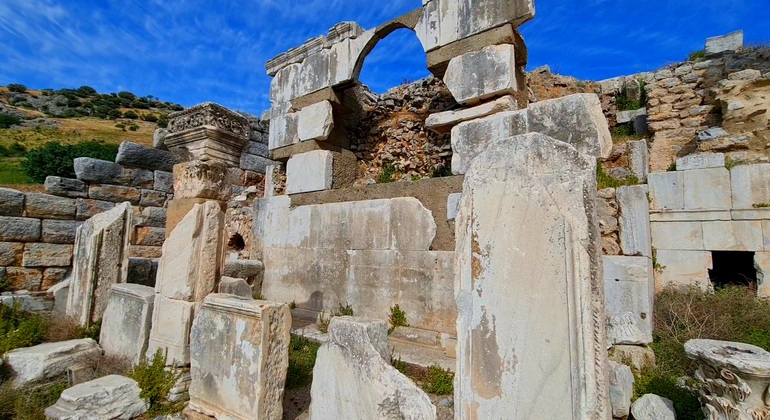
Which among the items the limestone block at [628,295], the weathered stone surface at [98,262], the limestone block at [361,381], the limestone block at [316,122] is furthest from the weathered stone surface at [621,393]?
the weathered stone surface at [98,262]

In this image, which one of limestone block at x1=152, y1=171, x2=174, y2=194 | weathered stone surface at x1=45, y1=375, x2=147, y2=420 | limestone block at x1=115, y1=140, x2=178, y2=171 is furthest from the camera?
limestone block at x1=152, y1=171, x2=174, y2=194

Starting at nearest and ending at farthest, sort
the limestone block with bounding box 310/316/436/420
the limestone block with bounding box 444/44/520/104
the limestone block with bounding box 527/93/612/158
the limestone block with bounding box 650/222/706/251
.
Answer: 1. the limestone block with bounding box 310/316/436/420
2. the limestone block with bounding box 527/93/612/158
3. the limestone block with bounding box 444/44/520/104
4. the limestone block with bounding box 650/222/706/251

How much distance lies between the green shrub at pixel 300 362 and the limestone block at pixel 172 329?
3.18ft

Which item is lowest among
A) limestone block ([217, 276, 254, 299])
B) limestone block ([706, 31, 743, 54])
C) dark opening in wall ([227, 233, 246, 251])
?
limestone block ([217, 276, 254, 299])

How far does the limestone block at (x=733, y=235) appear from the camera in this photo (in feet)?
16.1

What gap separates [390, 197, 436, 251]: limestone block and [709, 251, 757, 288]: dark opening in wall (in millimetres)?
4601

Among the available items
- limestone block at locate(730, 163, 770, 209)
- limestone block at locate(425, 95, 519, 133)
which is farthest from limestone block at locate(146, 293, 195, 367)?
limestone block at locate(730, 163, 770, 209)

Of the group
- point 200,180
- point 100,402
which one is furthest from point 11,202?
point 100,402

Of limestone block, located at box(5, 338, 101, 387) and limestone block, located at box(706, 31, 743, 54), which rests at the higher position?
limestone block, located at box(706, 31, 743, 54)

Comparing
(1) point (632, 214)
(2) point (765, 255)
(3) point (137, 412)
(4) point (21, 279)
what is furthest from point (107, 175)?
(2) point (765, 255)

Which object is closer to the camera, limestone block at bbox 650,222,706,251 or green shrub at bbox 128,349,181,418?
green shrub at bbox 128,349,181,418

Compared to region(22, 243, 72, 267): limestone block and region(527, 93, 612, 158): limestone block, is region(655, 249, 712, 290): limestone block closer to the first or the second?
region(527, 93, 612, 158): limestone block

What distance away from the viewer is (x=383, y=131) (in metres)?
6.44

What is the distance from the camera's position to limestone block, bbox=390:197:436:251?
425cm
